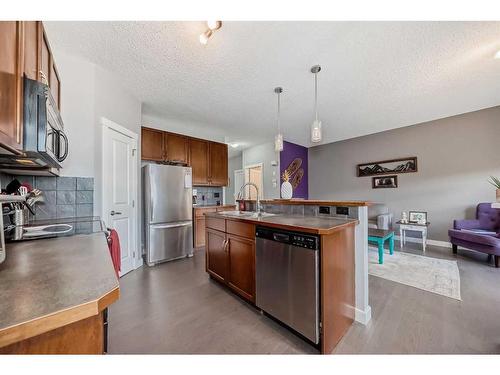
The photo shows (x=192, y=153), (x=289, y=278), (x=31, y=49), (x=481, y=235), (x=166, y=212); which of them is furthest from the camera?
(x=192, y=153)

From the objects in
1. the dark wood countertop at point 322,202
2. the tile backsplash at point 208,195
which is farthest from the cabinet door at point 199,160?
the dark wood countertop at point 322,202

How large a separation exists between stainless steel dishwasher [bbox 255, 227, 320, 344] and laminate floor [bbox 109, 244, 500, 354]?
6.7 inches

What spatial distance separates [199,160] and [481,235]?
496cm

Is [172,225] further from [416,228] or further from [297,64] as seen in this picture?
[416,228]

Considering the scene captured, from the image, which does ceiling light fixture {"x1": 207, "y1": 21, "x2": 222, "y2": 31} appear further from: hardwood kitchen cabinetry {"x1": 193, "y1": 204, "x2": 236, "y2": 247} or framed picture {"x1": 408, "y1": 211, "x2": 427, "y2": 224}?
framed picture {"x1": 408, "y1": 211, "x2": 427, "y2": 224}

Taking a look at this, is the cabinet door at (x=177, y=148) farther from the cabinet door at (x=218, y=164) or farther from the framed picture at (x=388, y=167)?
the framed picture at (x=388, y=167)

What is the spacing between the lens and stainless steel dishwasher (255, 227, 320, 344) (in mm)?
1330

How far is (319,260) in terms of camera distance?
4.27ft

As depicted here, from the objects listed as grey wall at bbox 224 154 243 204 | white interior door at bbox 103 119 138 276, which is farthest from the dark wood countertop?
grey wall at bbox 224 154 243 204

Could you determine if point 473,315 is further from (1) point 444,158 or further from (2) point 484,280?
(1) point 444,158

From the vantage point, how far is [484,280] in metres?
2.42

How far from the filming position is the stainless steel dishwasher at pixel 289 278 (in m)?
1.33

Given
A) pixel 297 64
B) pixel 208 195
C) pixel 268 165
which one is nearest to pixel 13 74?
pixel 297 64
